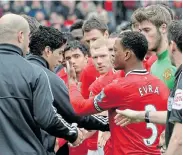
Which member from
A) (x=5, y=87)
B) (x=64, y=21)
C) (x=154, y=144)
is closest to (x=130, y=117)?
(x=154, y=144)

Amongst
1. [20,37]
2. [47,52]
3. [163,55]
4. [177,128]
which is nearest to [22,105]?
[20,37]

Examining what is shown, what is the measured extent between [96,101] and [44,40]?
1091 mm

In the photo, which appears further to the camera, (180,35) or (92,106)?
(92,106)

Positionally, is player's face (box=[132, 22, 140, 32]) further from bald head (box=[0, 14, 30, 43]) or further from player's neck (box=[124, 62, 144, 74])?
bald head (box=[0, 14, 30, 43])

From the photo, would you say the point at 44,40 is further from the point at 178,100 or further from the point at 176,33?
the point at 178,100

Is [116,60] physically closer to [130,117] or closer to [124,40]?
[124,40]

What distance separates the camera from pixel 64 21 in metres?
24.3

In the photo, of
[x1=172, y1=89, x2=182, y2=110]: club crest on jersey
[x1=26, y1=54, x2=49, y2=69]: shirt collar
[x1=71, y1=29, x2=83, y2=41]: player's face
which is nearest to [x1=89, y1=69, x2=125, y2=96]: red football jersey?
[x1=26, y1=54, x2=49, y2=69]: shirt collar

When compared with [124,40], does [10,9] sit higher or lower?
lower

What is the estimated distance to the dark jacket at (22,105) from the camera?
7652mm

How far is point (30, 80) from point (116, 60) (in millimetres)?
888

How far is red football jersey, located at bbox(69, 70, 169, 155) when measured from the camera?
25.4 feet

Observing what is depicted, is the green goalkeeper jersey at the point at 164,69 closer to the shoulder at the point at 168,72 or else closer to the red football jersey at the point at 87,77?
the shoulder at the point at 168,72

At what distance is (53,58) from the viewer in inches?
341
